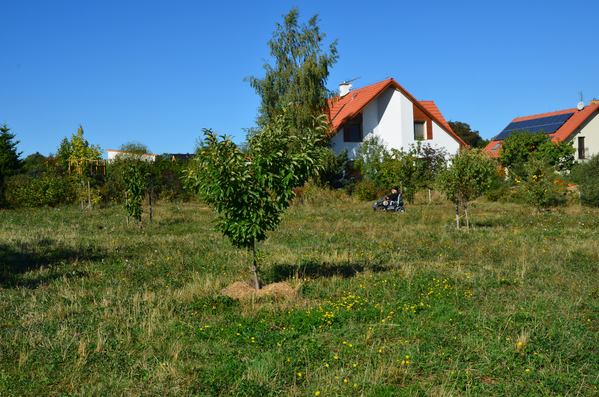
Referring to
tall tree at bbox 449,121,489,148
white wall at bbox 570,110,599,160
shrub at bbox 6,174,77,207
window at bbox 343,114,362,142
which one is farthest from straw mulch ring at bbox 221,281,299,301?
tall tree at bbox 449,121,489,148

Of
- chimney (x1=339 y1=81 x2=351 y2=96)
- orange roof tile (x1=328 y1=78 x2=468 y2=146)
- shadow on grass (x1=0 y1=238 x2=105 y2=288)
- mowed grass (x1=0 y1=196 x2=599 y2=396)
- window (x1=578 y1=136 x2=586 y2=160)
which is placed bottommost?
mowed grass (x1=0 y1=196 x2=599 y2=396)

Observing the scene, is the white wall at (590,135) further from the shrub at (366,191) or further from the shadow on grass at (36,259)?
the shadow on grass at (36,259)

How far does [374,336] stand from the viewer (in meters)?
6.98

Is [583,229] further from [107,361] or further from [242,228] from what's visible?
[107,361]

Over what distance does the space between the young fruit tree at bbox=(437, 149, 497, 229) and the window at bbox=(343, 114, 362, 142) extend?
20.7 meters

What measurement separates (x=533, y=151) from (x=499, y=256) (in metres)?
29.9

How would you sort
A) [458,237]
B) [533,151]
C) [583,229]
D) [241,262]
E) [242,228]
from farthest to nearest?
[533,151] → [583,229] → [458,237] → [241,262] → [242,228]

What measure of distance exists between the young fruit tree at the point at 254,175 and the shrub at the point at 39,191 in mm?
22573

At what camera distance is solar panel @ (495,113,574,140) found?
150 ft

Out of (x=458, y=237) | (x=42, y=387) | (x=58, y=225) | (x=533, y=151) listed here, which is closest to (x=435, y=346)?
(x=42, y=387)

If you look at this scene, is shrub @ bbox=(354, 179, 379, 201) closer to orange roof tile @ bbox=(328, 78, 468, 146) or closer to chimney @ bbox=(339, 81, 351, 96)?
orange roof tile @ bbox=(328, 78, 468, 146)

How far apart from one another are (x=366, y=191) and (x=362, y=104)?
369 inches

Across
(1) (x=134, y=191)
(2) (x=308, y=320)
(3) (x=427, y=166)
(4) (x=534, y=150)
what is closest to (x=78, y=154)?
(1) (x=134, y=191)

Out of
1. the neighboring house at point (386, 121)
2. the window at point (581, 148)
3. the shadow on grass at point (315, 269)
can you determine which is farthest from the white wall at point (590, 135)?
the shadow on grass at point (315, 269)
